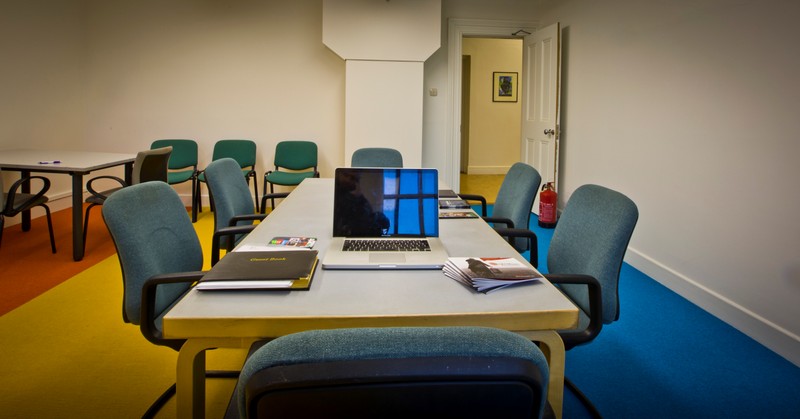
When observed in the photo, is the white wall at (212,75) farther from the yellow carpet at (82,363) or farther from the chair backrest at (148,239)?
the chair backrest at (148,239)

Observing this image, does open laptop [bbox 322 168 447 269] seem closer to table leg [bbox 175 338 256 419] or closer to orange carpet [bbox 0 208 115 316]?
table leg [bbox 175 338 256 419]

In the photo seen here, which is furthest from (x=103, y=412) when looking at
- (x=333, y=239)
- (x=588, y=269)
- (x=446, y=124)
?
A: (x=446, y=124)

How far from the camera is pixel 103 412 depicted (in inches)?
80.9

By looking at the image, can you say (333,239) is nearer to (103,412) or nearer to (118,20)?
(103,412)

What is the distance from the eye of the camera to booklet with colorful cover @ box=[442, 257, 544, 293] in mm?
1422

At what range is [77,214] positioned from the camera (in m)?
3.90

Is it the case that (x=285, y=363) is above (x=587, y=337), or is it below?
above

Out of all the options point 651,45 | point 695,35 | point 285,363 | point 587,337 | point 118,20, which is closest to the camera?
point 285,363

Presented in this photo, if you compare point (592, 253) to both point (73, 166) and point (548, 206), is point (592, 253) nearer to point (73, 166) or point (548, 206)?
point (548, 206)

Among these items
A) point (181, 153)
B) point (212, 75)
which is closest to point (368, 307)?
point (181, 153)

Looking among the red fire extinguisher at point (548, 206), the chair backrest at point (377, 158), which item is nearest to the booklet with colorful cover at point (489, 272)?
the chair backrest at point (377, 158)

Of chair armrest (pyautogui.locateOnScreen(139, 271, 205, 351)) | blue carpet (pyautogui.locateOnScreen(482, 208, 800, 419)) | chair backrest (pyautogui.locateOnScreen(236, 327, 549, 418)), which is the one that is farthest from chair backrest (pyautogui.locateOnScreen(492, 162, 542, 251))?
chair backrest (pyautogui.locateOnScreen(236, 327, 549, 418))

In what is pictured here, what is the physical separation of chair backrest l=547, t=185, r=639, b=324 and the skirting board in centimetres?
136

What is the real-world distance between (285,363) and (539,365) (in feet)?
1.15
